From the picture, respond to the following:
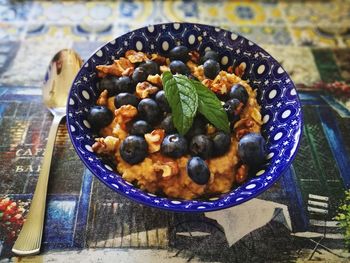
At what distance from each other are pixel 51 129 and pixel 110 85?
273 mm

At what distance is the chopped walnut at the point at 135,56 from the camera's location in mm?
1238

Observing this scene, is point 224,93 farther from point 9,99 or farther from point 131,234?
point 9,99

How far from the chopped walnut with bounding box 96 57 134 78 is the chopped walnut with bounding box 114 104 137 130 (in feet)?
0.53

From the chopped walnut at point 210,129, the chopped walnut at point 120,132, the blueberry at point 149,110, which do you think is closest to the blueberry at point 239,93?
the chopped walnut at point 210,129

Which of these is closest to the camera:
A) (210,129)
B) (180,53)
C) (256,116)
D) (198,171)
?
(198,171)

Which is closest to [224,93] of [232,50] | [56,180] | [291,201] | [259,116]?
[259,116]

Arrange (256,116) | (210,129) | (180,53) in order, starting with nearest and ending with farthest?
(210,129), (256,116), (180,53)

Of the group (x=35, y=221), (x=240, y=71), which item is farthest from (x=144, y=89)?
(x=35, y=221)

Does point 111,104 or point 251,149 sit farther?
point 111,104

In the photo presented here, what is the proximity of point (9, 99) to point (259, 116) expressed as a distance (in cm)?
92

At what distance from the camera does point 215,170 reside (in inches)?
40.6

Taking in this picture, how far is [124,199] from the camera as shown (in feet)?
3.80

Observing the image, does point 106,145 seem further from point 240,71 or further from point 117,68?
point 240,71

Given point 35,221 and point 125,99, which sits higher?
point 125,99
